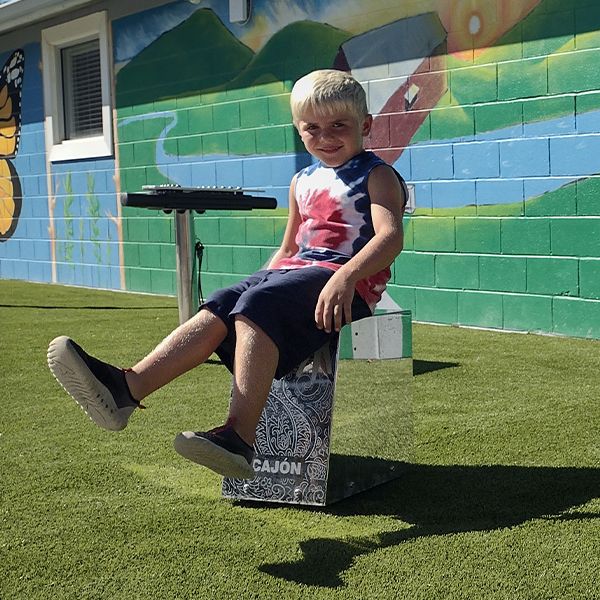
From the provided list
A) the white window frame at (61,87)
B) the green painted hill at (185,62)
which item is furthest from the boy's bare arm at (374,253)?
the white window frame at (61,87)

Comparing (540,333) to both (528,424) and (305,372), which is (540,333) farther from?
(305,372)

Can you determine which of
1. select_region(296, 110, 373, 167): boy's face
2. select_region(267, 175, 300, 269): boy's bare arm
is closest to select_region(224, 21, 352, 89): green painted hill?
select_region(267, 175, 300, 269): boy's bare arm

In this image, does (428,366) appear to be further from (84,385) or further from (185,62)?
(185,62)

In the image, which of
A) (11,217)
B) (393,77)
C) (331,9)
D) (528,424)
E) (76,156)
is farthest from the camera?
(11,217)

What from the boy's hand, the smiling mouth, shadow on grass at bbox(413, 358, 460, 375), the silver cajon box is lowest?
shadow on grass at bbox(413, 358, 460, 375)

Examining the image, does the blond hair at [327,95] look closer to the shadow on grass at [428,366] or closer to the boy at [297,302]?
the boy at [297,302]

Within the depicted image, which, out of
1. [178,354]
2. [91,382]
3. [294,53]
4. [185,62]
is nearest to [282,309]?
[178,354]

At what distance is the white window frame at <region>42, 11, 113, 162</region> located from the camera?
29.4ft

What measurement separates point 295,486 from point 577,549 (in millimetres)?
751

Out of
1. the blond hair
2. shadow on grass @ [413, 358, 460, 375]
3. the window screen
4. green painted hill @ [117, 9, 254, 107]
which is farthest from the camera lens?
the window screen

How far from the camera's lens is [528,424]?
3.38m

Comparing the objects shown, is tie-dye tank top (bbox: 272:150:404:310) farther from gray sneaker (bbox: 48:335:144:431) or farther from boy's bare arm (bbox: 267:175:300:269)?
gray sneaker (bbox: 48:335:144:431)

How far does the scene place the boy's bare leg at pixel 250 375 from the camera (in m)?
2.35

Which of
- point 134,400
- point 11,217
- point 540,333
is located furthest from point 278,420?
point 11,217
